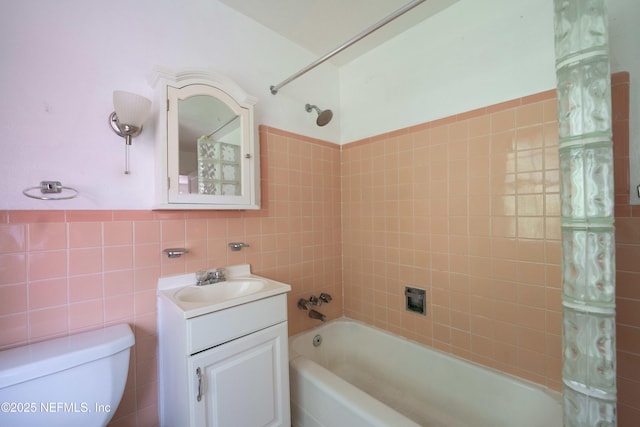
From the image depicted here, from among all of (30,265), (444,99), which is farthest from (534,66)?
(30,265)

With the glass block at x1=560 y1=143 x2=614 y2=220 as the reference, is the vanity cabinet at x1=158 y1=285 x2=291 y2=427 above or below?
below

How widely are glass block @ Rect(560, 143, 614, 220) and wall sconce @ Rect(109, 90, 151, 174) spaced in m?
1.50

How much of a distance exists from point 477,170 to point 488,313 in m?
0.78

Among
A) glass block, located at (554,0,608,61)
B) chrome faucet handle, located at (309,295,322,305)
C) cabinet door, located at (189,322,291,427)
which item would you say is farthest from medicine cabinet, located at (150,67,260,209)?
glass block, located at (554,0,608,61)

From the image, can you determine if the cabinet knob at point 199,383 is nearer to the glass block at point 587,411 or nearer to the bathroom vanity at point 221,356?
the bathroom vanity at point 221,356

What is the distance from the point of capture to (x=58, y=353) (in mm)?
877

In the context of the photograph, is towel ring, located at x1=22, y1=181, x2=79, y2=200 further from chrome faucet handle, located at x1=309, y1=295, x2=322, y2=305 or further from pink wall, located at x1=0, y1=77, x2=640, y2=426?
chrome faucet handle, located at x1=309, y1=295, x2=322, y2=305

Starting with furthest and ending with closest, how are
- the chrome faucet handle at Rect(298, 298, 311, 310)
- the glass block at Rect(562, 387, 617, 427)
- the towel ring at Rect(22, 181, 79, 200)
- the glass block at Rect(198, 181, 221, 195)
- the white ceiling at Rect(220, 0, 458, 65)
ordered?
the chrome faucet handle at Rect(298, 298, 311, 310) < the white ceiling at Rect(220, 0, 458, 65) < the glass block at Rect(198, 181, 221, 195) < the towel ring at Rect(22, 181, 79, 200) < the glass block at Rect(562, 387, 617, 427)

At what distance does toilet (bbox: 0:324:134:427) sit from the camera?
79cm

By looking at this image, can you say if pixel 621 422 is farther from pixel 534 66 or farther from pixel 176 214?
pixel 176 214

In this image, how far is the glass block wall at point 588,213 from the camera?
2.17ft

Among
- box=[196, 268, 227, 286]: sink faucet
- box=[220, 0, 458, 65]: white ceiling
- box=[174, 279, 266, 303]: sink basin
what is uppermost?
box=[220, 0, 458, 65]: white ceiling

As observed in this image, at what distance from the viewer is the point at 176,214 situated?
4.24 feet

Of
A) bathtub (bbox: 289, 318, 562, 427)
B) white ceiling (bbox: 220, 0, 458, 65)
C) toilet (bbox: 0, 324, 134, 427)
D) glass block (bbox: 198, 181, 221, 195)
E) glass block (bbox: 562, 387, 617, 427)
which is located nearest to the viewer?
glass block (bbox: 562, 387, 617, 427)
